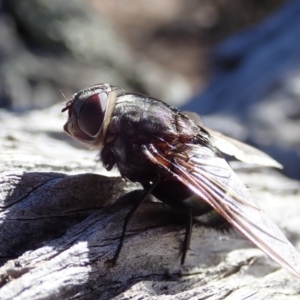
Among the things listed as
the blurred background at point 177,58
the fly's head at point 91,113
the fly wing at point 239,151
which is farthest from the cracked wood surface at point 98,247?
the blurred background at point 177,58

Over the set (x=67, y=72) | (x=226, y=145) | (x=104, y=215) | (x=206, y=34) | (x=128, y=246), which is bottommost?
(x=128, y=246)

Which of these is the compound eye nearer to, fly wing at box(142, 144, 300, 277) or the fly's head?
the fly's head

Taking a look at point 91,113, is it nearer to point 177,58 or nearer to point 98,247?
point 98,247

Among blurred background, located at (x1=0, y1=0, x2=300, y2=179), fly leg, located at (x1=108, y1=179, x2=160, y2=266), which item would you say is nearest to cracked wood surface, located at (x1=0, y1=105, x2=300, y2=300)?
fly leg, located at (x1=108, y1=179, x2=160, y2=266)

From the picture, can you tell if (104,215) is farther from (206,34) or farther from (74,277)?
(206,34)

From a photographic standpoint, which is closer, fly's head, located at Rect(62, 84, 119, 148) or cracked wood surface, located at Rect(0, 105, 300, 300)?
cracked wood surface, located at Rect(0, 105, 300, 300)

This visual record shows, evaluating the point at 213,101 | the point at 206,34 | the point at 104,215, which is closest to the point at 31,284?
the point at 104,215

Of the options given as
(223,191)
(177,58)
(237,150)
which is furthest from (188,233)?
(177,58)
